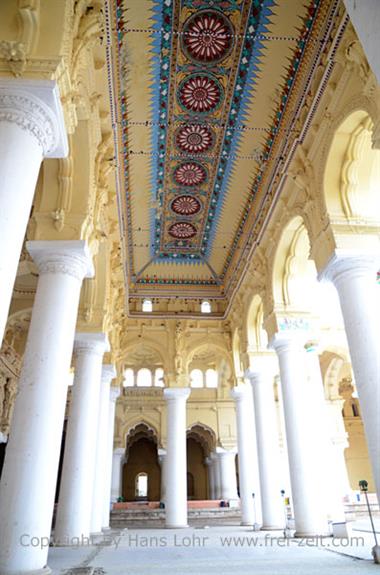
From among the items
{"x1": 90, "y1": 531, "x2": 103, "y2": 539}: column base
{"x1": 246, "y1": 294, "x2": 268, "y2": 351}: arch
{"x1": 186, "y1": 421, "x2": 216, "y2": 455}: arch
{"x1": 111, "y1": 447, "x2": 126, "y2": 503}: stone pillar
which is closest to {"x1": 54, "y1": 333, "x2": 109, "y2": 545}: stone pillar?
{"x1": 90, "y1": 531, "x2": 103, "y2": 539}: column base

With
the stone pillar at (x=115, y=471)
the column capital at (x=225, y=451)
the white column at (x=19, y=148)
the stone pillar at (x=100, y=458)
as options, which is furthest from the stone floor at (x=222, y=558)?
the column capital at (x=225, y=451)

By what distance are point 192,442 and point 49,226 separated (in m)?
25.3

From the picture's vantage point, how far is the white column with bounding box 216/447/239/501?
72.0ft

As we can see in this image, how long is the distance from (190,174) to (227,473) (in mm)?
16347

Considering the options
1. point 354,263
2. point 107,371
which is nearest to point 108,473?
point 107,371

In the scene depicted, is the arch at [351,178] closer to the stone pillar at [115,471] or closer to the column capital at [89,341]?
the column capital at [89,341]

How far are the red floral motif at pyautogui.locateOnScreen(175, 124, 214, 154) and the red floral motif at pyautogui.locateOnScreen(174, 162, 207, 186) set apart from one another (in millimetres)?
528

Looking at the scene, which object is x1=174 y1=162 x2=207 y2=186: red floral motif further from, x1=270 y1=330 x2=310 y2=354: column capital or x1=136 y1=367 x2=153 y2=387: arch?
x1=136 y1=367 x2=153 y2=387: arch

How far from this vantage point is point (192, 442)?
29.6 meters

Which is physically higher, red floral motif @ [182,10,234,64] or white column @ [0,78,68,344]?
red floral motif @ [182,10,234,64]

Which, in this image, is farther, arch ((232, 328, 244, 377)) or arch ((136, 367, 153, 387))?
arch ((136, 367, 153, 387))

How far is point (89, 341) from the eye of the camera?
10.2 meters

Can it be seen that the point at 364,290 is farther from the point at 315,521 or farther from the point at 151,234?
the point at 151,234

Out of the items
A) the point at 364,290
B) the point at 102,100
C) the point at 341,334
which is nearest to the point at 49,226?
the point at 102,100
